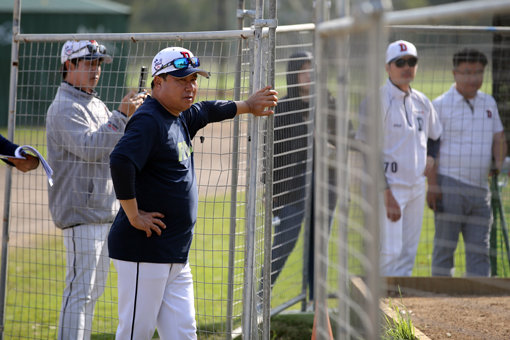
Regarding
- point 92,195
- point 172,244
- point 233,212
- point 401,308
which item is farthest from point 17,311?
point 401,308

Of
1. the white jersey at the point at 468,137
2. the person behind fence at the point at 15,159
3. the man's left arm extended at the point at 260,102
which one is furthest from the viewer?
the white jersey at the point at 468,137

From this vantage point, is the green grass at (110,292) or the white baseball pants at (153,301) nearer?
the white baseball pants at (153,301)

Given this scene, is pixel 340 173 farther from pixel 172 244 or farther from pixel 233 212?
pixel 233 212

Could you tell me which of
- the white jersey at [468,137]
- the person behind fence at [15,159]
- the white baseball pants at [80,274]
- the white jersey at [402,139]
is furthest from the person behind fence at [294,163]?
the person behind fence at [15,159]

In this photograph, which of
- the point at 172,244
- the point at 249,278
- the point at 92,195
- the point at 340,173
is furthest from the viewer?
the point at 92,195

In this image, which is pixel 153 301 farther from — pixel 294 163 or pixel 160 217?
pixel 294 163

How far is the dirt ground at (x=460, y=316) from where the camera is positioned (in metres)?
4.05

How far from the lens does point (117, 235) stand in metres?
3.64

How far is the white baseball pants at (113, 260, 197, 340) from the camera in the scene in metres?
3.60

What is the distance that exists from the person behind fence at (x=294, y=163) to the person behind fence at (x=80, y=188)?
1325mm

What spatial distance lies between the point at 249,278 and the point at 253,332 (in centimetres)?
39

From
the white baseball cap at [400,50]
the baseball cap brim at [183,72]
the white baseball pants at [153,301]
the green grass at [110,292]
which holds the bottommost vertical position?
the green grass at [110,292]

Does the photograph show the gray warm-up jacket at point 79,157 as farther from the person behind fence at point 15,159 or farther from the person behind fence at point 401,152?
the person behind fence at point 401,152

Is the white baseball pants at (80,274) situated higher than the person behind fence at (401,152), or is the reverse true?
the person behind fence at (401,152)
